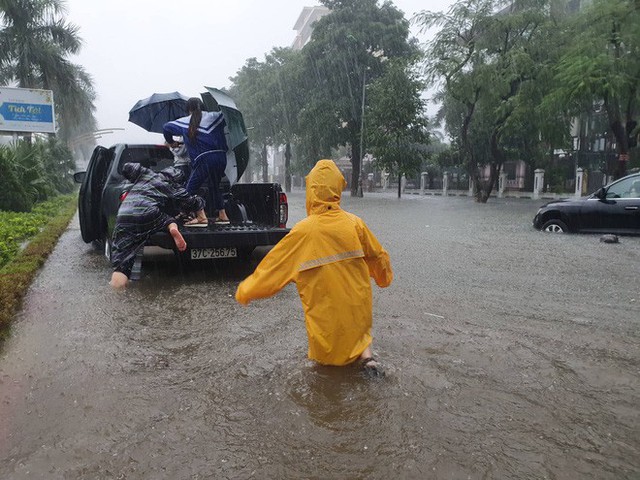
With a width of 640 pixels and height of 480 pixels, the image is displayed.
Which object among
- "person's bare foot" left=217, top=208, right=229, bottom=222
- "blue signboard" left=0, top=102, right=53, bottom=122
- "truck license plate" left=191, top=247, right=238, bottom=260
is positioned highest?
"blue signboard" left=0, top=102, right=53, bottom=122

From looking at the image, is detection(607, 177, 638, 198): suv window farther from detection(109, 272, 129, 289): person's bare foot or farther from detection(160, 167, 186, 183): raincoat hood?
detection(109, 272, 129, 289): person's bare foot

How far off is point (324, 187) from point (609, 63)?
16.7 meters

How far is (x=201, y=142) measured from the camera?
272 inches

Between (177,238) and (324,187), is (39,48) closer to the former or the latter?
(177,238)

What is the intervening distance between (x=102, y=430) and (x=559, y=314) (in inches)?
163

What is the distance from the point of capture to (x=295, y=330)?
14.6 feet

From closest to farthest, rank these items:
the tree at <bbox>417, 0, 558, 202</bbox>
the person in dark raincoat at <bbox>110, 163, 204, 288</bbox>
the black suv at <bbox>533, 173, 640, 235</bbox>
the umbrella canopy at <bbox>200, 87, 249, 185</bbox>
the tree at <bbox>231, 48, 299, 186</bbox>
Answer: the person in dark raincoat at <bbox>110, 163, 204, 288</bbox>
the umbrella canopy at <bbox>200, 87, 249, 185</bbox>
the black suv at <bbox>533, 173, 640, 235</bbox>
the tree at <bbox>417, 0, 558, 202</bbox>
the tree at <bbox>231, 48, 299, 186</bbox>

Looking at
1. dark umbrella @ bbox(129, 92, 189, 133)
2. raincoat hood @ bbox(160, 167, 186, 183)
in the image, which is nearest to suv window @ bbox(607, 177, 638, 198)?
dark umbrella @ bbox(129, 92, 189, 133)

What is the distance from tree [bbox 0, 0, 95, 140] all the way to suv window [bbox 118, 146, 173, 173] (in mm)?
21837

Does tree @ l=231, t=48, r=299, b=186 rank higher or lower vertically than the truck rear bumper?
higher

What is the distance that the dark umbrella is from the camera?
8.83m

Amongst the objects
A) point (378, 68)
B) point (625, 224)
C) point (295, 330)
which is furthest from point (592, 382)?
point (378, 68)

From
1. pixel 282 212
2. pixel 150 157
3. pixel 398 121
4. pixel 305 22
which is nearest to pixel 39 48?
pixel 398 121

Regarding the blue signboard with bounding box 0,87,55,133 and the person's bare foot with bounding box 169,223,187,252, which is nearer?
the person's bare foot with bounding box 169,223,187,252
